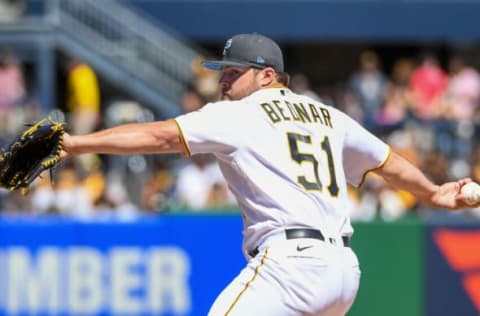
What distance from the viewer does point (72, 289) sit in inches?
406

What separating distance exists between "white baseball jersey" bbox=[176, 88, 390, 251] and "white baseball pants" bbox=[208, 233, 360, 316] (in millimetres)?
111

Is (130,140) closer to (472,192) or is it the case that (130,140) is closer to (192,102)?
(472,192)

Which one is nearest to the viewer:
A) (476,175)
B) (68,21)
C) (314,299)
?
(314,299)

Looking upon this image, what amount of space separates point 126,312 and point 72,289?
1.62ft

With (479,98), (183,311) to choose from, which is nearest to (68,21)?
(479,98)

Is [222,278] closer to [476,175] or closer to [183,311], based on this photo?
[183,311]

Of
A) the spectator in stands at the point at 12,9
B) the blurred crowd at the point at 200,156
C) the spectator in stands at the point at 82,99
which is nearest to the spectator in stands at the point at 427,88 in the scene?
the blurred crowd at the point at 200,156

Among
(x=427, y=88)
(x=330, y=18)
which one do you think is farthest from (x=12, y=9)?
(x=427, y=88)

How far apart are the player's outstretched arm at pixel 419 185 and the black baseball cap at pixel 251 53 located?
2.68 ft

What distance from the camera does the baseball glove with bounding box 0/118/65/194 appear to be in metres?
5.40

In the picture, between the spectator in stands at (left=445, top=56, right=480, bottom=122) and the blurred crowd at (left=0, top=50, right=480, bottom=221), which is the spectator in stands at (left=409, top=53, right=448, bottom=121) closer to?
the blurred crowd at (left=0, top=50, right=480, bottom=221)

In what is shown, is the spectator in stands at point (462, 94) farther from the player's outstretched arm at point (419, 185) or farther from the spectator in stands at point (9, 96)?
the player's outstretched arm at point (419, 185)

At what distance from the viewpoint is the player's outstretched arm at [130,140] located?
5383 millimetres

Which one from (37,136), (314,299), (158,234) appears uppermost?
(37,136)
